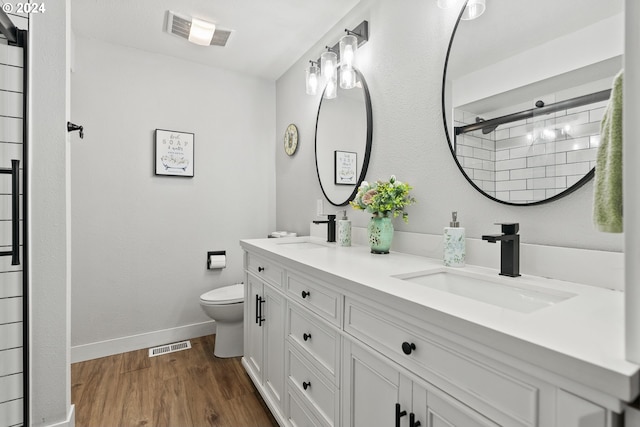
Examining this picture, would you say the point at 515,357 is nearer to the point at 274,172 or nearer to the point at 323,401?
the point at 323,401

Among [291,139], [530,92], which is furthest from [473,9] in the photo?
[291,139]

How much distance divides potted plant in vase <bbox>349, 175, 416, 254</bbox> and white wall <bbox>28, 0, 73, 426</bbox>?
1.48m

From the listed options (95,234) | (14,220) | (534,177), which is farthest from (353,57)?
(95,234)

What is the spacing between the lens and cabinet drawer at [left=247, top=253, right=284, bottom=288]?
162cm

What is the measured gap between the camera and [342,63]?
1.96 metres

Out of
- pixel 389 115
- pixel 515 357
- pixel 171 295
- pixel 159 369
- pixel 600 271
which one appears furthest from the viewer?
pixel 171 295

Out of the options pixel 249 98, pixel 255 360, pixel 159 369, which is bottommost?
pixel 159 369

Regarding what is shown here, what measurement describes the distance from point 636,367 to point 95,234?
9.69 feet

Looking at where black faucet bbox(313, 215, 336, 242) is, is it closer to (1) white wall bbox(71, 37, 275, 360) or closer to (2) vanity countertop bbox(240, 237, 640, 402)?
(2) vanity countertop bbox(240, 237, 640, 402)

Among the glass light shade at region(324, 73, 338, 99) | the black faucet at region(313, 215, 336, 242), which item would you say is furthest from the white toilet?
A: the glass light shade at region(324, 73, 338, 99)

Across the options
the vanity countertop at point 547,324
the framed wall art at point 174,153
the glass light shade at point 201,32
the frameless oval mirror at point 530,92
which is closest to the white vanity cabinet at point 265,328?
the vanity countertop at point 547,324

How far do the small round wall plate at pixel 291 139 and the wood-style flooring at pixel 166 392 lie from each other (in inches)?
68.8

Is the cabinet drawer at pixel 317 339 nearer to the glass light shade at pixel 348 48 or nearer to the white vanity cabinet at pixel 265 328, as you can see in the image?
the white vanity cabinet at pixel 265 328

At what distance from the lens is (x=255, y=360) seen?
1.97 m
